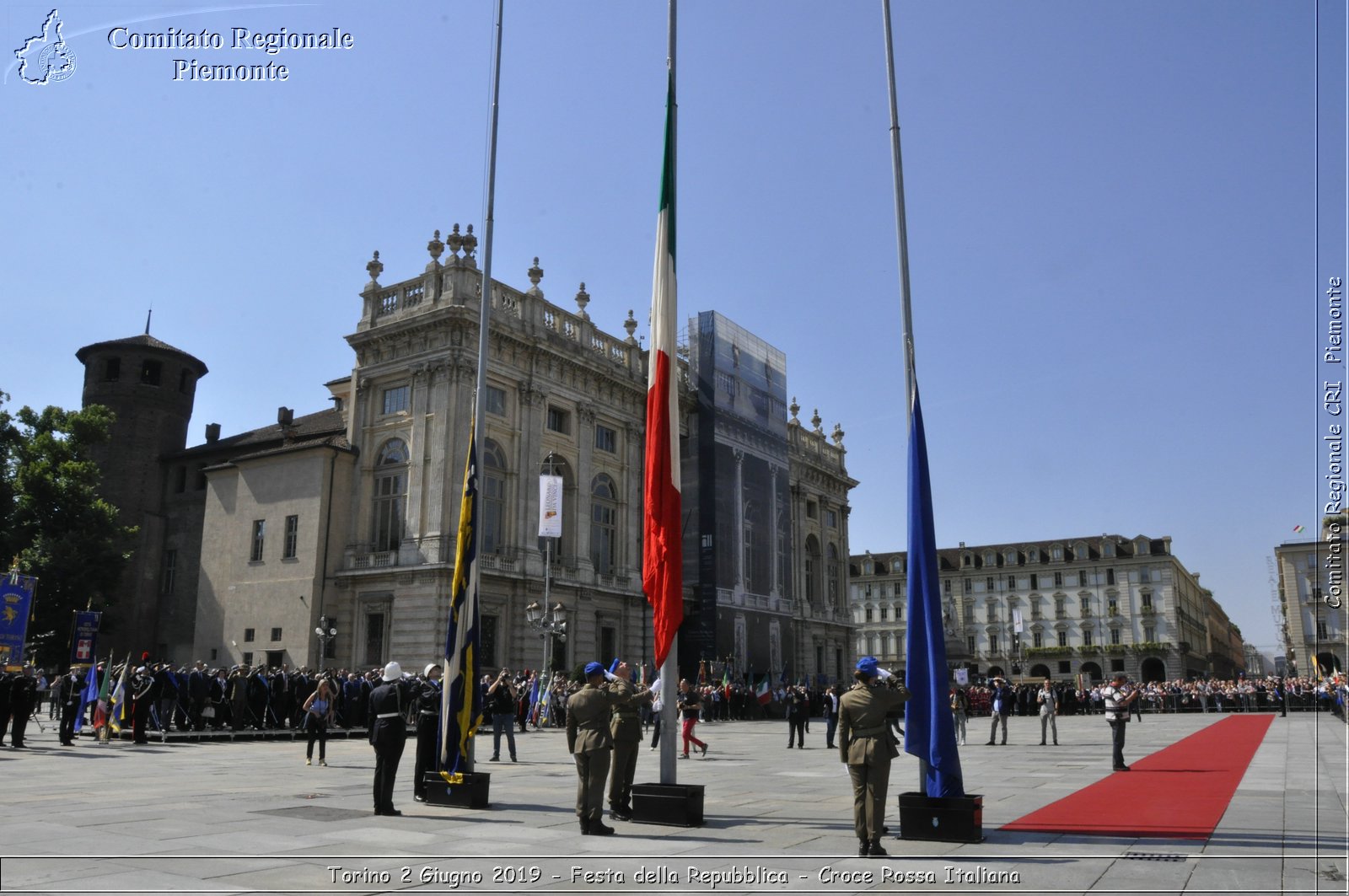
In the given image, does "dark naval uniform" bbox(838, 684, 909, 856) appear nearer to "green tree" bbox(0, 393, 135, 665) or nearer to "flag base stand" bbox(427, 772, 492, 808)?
"flag base stand" bbox(427, 772, 492, 808)

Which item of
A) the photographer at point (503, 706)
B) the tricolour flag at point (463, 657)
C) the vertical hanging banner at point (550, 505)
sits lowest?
the photographer at point (503, 706)

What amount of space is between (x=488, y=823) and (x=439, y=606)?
26.5 metres

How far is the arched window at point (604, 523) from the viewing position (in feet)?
146

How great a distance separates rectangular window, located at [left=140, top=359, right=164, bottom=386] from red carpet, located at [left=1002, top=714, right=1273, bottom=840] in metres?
46.5

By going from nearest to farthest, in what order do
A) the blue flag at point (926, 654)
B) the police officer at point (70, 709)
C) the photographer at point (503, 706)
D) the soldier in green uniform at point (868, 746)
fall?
1. the soldier in green uniform at point (868, 746)
2. the blue flag at point (926, 654)
3. the photographer at point (503, 706)
4. the police officer at point (70, 709)

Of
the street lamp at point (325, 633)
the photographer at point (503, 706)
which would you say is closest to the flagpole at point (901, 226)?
the photographer at point (503, 706)

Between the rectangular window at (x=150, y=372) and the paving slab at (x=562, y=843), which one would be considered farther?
the rectangular window at (x=150, y=372)

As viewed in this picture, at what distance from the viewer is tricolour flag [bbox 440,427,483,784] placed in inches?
478

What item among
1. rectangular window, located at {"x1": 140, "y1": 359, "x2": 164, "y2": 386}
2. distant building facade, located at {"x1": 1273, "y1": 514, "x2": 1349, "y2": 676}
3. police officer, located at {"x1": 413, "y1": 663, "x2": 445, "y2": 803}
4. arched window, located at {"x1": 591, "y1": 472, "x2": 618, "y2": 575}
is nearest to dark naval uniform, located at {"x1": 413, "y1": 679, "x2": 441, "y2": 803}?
police officer, located at {"x1": 413, "y1": 663, "x2": 445, "y2": 803}

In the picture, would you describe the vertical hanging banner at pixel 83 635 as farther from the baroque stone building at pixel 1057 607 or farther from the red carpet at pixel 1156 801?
the baroque stone building at pixel 1057 607

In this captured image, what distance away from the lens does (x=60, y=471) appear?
4244 cm

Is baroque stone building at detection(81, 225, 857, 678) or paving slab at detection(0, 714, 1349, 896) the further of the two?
baroque stone building at detection(81, 225, 857, 678)

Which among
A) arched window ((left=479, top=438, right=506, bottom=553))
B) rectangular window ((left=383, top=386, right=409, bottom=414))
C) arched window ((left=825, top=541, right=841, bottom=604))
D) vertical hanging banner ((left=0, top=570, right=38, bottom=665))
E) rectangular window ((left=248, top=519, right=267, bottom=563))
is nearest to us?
vertical hanging banner ((left=0, top=570, right=38, bottom=665))

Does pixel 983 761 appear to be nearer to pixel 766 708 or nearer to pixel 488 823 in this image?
pixel 488 823
